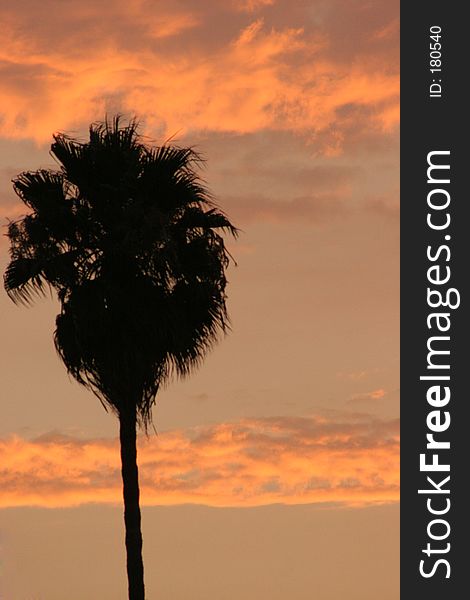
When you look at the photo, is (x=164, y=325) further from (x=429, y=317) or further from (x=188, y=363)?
(x=429, y=317)

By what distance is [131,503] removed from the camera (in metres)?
48.8

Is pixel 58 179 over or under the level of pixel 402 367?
over

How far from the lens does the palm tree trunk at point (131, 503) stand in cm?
4831

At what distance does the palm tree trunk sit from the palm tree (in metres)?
0.03

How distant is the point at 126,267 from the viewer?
49.8m

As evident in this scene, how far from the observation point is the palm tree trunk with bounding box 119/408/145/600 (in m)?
48.3

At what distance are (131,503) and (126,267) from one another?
6249mm

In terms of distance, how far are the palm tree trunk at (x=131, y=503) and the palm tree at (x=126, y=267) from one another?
0.03 meters

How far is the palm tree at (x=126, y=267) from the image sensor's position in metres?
49.1

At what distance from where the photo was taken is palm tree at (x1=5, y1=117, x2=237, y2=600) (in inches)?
1933

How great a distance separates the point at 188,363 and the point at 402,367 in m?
5.76

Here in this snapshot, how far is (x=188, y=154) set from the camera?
50.8 metres

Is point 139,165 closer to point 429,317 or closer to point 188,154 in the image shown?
point 188,154

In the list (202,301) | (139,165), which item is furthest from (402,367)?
(139,165)
